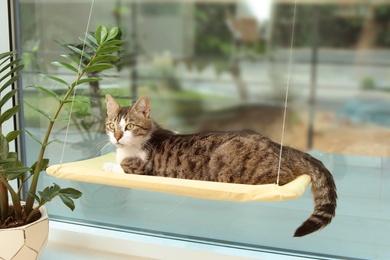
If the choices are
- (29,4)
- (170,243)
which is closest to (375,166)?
(170,243)

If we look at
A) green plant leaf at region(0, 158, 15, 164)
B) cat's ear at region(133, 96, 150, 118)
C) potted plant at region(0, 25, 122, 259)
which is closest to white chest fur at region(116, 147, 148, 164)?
cat's ear at region(133, 96, 150, 118)

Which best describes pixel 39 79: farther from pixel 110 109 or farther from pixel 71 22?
pixel 110 109

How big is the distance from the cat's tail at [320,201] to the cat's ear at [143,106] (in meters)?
0.63

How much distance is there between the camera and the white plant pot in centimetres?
175

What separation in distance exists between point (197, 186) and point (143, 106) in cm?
50

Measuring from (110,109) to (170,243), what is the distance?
76 centimetres

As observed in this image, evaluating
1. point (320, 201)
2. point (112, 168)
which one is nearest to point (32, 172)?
point (112, 168)

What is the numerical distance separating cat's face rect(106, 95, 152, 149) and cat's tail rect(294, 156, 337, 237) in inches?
24.8

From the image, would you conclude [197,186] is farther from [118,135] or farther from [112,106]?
[112,106]

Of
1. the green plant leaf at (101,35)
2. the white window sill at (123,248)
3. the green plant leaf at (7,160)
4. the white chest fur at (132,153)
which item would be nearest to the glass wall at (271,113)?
the white window sill at (123,248)

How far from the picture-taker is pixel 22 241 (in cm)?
176

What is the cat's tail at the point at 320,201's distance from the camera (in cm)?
146

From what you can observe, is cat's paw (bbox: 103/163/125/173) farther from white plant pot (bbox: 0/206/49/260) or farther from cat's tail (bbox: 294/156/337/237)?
cat's tail (bbox: 294/156/337/237)

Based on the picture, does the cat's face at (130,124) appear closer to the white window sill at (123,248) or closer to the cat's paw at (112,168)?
the cat's paw at (112,168)
